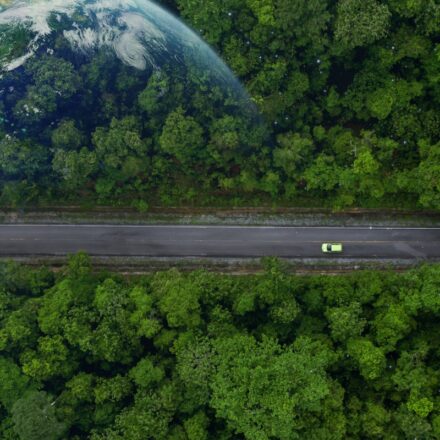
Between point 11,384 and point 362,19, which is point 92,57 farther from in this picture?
point 11,384

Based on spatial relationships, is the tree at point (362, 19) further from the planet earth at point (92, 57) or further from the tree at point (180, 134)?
the tree at point (180, 134)

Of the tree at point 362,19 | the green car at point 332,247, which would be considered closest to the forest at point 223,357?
the green car at point 332,247

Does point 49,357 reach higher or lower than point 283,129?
lower

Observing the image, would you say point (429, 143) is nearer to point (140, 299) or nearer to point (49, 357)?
point (140, 299)

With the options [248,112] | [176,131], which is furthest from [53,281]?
[248,112]

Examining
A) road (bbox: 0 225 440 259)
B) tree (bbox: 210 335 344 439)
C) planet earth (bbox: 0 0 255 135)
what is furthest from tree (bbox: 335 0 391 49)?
tree (bbox: 210 335 344 439)

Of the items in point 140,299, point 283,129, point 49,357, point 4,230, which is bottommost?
point 49,357
